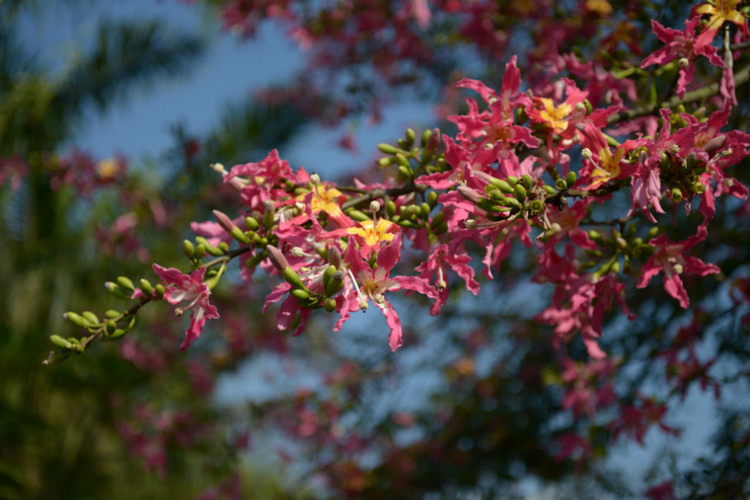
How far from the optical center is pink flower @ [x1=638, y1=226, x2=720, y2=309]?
57.5 inches

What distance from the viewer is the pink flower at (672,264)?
1461mm

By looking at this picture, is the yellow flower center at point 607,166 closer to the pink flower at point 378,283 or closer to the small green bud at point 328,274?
the pink flower at point 378,283

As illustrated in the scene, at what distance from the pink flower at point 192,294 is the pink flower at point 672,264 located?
105 centimetres

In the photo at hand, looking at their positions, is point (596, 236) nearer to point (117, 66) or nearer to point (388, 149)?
point (388, 149)

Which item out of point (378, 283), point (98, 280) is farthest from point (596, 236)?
point (98, 280)

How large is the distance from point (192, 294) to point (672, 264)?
47.2 inches

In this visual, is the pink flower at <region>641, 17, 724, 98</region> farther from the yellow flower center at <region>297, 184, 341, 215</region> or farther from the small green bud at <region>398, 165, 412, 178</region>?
the yellow flower center at <region>297, 184, 341, 215</region>

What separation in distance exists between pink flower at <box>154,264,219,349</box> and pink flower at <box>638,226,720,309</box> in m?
1.05

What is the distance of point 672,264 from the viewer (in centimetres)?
150

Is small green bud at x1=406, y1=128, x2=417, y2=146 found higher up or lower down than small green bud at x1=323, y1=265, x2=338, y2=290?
higher up

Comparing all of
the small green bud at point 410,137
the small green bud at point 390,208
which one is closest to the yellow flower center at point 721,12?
the small green bud at point 410,137

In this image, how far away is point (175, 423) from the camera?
4484mm

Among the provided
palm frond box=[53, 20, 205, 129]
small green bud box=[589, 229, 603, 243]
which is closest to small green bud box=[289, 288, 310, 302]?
small green bud box=[589, 229, 603, 243]

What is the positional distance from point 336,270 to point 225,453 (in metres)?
2.64
